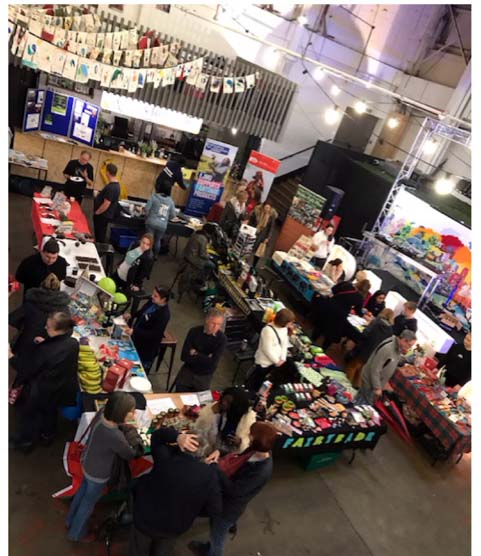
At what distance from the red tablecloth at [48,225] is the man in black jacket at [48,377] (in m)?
2.97

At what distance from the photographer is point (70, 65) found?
273 inches

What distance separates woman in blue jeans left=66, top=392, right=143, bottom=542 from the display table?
14.5 ft

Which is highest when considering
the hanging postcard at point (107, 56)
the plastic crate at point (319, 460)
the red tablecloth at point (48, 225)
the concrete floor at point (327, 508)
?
the hanging postcard at point (107, 56)

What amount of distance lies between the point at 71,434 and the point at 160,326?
1.38 metres

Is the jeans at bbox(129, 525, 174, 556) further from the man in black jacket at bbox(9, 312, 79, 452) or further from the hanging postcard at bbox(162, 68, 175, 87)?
the hanging postcard at bbox(162, 68, 175, 87)

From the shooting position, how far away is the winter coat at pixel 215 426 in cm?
412

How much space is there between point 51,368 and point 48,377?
0.33 ft

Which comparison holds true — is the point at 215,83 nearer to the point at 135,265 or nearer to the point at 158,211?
the point at 158,211

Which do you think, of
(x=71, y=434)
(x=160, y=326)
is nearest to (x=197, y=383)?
(x=160, y=326)

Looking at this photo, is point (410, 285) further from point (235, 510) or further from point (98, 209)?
point (235, 510)

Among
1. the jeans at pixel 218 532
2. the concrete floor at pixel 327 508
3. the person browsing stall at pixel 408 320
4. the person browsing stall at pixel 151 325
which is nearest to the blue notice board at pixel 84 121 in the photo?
the concrete floor at pixel 327 508

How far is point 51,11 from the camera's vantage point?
7.36m

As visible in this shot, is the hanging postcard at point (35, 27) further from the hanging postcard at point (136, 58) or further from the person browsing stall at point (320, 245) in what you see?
the person browsing stall at point (320, 245)

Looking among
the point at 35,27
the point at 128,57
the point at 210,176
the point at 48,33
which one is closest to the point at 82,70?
the point at 48,33
